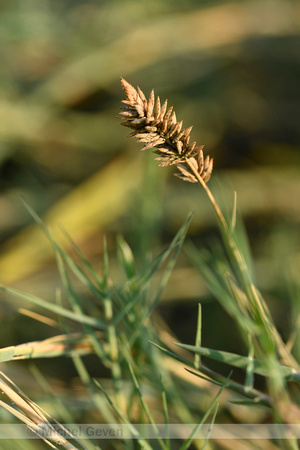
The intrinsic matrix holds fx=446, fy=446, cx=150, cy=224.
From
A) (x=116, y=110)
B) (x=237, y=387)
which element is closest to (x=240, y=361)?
(x=237, y=387)

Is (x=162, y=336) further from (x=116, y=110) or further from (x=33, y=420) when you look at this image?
(x=116, y=110)

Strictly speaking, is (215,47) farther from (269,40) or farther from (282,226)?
(282,226)

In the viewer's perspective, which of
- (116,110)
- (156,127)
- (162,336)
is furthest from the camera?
(116,110)

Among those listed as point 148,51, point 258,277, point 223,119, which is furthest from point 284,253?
point 148,51

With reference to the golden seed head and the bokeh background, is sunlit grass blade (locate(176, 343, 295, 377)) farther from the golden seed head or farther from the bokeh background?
the bokeh background

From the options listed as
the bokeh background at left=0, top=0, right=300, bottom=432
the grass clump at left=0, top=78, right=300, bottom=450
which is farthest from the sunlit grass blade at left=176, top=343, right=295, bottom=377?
the bokeh background at left=0, top=0, right=300, bottom=432

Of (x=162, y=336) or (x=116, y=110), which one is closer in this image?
(x=162, y=336)

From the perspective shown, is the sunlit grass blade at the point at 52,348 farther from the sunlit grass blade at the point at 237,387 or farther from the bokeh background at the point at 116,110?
the bokeh background at the point at 116,110

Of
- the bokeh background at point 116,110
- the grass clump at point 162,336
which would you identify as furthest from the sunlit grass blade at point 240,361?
the bokeh background at point 116,110

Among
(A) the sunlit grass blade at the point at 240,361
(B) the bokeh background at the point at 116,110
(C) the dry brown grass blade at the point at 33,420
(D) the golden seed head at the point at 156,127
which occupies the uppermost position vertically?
(B) the bokeh background at the point at 116,110
